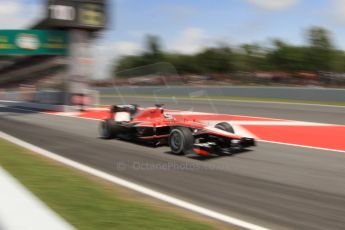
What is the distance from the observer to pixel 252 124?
41.5 feet

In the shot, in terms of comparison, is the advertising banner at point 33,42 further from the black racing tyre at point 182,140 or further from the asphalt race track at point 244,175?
the black racing tyre at point 182,140

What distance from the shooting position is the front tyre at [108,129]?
31.8 ft

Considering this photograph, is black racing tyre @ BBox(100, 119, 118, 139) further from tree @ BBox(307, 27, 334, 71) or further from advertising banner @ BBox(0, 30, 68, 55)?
tree @ BBox(307, 27, 334, 71)

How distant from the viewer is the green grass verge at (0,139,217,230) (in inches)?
146

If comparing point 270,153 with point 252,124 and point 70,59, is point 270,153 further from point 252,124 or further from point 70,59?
point 70,59

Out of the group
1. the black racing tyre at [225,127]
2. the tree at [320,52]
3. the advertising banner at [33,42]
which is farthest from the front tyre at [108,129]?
the tree at [320,52]

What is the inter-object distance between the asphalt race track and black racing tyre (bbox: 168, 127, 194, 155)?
15 centimetres

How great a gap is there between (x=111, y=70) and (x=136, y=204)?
4.21 m

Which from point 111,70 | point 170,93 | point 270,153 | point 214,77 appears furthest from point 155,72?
point 214,77

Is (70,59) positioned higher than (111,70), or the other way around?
(70,59)

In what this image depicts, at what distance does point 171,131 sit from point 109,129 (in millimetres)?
2415

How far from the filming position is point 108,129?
387 inches

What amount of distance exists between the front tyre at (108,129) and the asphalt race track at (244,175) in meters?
0.22

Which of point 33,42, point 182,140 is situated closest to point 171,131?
point 182,140
